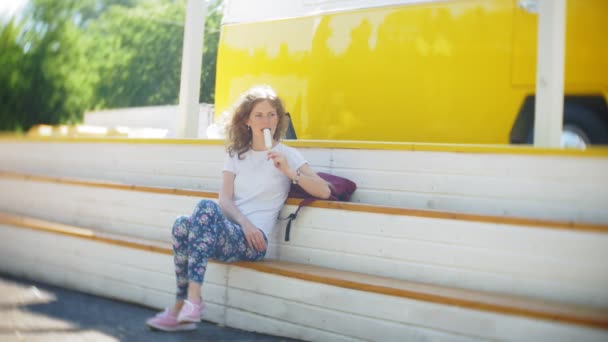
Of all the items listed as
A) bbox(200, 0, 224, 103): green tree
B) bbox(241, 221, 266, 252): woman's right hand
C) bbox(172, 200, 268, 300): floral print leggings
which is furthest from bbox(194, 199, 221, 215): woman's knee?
bbox(200, 0, 224, 103): green tree

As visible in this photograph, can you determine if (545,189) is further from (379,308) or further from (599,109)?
(599,109)

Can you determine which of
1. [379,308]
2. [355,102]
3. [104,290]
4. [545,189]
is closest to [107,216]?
[104,290]

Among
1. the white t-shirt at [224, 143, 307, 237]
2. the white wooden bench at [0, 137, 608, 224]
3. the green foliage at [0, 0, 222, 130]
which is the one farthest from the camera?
the green foliage at [0, 0, 222, 130]

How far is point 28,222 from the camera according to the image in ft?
14.9

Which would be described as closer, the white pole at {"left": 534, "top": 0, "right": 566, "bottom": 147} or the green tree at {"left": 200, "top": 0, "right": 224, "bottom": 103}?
the white pole at {"left": 534, "top": 0, "right": 566, "bottom": 147}

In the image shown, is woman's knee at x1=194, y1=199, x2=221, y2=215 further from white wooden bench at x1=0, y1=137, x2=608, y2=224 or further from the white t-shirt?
white wooden bench at x1=0, y1=137, x2=608, y2=224

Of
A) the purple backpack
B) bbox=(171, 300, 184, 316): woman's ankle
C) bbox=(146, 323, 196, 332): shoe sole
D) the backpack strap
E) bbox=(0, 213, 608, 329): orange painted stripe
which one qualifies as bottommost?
bbox=(146, 323, 196, 332): shoe sole

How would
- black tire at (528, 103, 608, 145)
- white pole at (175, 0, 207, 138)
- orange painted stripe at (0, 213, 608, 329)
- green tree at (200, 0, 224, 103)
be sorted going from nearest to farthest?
orange painted stripe at (0, 213, 608, 329), black tire at (528, 103, 608, 145), white pole at (175, 0, 207, 138), green tree at (200, 0, 224, 103)

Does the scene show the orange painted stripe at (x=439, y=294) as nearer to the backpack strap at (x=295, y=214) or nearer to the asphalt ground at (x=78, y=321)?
the backpack strap at (x=295, y=214)

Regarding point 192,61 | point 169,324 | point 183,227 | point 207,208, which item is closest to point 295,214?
point 207,208

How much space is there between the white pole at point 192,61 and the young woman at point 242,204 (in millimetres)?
1047

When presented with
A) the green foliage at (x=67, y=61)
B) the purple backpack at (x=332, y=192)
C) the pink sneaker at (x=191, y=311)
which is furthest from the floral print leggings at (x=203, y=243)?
the green foliage at (x=67, y=61)

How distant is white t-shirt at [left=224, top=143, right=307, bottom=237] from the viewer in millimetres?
3104

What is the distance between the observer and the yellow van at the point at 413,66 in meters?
3.53
